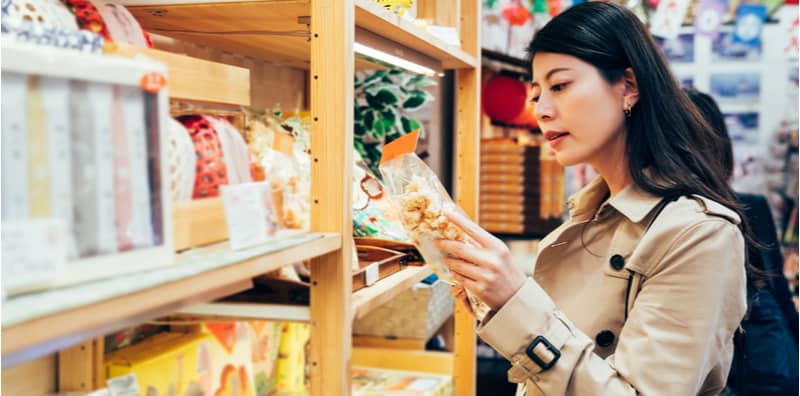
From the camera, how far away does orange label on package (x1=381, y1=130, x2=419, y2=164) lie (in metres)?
1.38

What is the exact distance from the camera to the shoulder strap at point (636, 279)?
56.0 inches

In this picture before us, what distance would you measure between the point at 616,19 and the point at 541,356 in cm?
69

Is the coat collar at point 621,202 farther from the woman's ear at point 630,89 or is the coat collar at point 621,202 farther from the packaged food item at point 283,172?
the packaged food item at point 283,172

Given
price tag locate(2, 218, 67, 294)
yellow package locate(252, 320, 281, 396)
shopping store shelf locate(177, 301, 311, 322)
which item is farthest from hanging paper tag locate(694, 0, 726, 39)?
price tag locate(2, 218, 67, 294)

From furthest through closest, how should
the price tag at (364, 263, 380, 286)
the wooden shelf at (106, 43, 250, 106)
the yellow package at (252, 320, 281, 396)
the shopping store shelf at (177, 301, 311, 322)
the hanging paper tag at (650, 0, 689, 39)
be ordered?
1. the hanging paper tag at (650, 0, 689, 39)
2. the yellow package at (252, 320, 281, 396)
3. the price tag at (364, 263, 380, 286)
4. the shopping store shelf at (177, 301, 311, 322)
5. the wooden shelf at (106, 43, 250, 106)

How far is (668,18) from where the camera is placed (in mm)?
4684

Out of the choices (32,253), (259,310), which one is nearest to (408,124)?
(259,310)

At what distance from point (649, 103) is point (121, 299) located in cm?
117

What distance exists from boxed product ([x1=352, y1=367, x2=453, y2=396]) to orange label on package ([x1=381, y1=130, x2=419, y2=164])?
80 centimetres

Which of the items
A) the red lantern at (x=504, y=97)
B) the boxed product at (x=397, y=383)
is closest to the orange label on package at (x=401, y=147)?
the boxed product at (x=397, y=383)

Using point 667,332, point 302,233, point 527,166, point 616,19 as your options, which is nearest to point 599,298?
point 667,332

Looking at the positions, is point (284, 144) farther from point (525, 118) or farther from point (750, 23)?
point (750, 23)

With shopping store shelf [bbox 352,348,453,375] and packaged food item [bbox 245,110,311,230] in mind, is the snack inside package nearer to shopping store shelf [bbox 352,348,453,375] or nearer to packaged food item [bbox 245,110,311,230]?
packaged food item [bbox 245,110,311,230]

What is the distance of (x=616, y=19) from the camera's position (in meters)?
1.52
